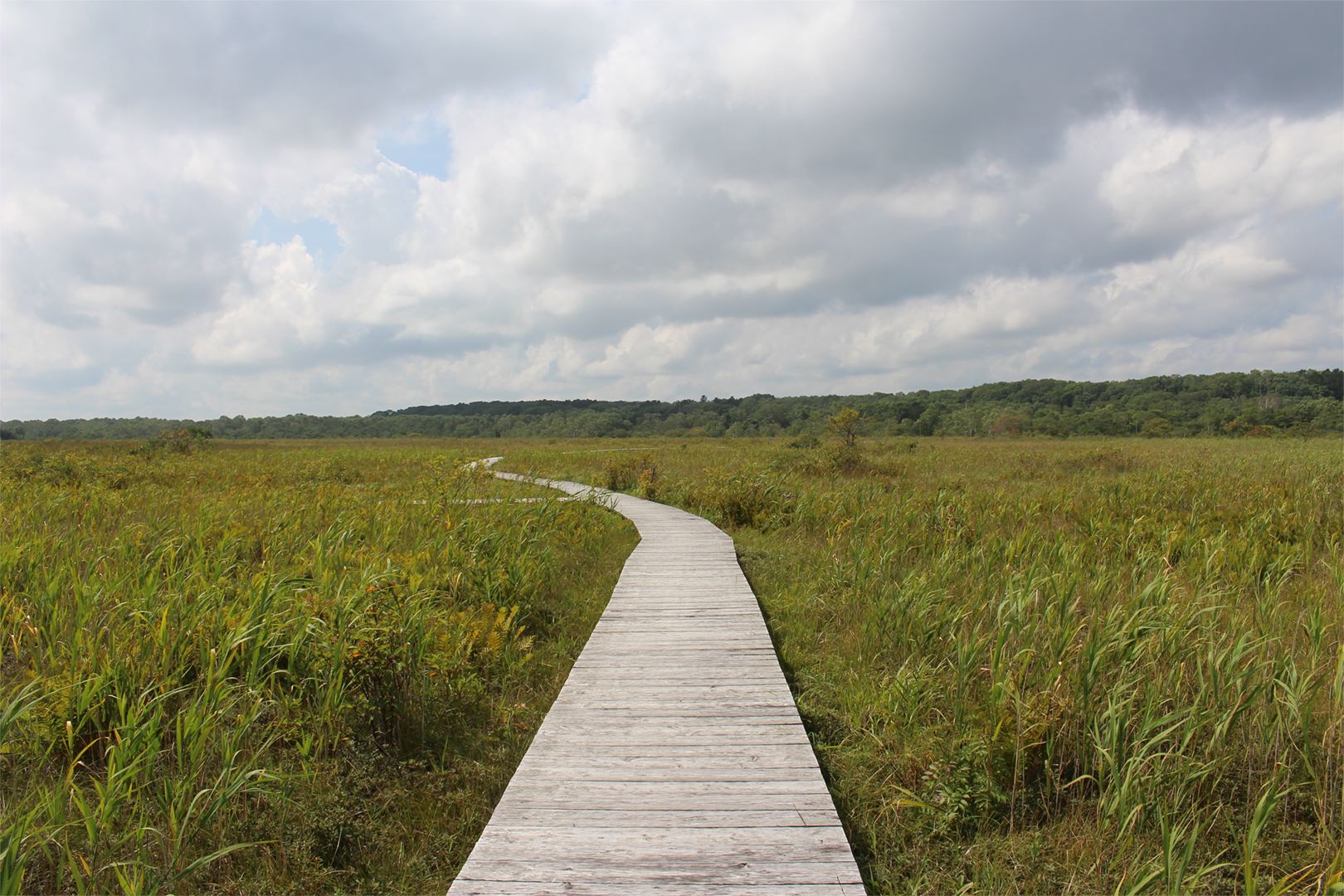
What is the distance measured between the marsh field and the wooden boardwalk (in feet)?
1.39

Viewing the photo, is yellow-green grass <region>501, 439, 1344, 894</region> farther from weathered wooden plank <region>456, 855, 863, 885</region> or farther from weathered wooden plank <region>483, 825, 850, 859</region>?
weathered wooden plank <region>456, 855, 863, 885</region>

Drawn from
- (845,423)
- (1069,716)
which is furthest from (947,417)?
(1069,716)

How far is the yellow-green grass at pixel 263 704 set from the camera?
2646 millimetres

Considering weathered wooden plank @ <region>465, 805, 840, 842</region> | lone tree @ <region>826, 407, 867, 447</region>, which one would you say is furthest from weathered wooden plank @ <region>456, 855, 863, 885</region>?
lone tree @ <region>826, 407, 867, 447</region>

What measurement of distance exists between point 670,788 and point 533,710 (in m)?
1.62

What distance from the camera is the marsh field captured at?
8.92ft

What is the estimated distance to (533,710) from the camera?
4.20m

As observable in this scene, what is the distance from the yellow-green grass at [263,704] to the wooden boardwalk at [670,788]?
0.50m

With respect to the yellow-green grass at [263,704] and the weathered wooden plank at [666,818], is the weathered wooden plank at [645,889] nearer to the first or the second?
the weathered wooden plank at [666,818]

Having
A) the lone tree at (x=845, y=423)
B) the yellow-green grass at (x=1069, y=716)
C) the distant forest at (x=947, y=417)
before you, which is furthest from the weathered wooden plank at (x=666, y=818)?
the distant forest at (x=947, y=417)

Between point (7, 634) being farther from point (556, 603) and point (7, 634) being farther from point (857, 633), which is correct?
point (857, 633)

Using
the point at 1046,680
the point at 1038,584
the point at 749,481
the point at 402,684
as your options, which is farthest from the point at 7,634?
the point at 749,481

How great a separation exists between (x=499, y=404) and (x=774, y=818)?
142m

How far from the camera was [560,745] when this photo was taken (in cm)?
329
